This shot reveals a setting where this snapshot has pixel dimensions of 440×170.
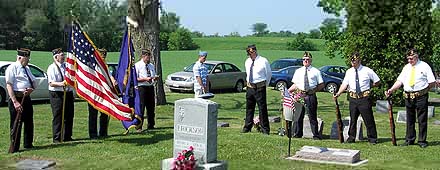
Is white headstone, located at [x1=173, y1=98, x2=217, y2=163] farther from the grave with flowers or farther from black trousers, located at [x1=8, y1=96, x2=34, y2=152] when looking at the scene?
black trousers, located at [x1=8, y1=96, x2=34, y2=152]

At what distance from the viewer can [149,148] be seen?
11.8 m

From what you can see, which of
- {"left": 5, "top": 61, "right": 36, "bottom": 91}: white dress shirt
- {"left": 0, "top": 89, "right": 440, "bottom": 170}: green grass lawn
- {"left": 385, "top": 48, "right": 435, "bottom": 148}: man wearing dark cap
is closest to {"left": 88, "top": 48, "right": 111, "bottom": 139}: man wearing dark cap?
{"left": 0, "top": 89, "right": 440, "bottom": 170}: green grass lawn

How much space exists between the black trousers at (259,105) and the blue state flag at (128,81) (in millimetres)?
2296

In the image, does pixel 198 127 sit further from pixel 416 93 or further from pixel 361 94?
pixel 416 93

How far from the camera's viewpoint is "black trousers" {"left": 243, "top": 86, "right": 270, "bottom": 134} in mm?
13250

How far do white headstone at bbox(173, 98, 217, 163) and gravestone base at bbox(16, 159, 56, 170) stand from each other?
2578mm

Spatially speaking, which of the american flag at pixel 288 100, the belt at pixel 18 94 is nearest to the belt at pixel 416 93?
Answer: the american flag at pixel 288 100

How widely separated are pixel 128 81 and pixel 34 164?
11.8 feet

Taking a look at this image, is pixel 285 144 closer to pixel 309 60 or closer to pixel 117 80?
pixel 309 60

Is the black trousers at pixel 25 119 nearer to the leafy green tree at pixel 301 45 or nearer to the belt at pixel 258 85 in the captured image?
the belt at pixel 258 85

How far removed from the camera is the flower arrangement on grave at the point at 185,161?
844 centimetres

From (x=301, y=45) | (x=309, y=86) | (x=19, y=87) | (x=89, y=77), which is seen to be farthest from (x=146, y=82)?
(x=301, y=45)

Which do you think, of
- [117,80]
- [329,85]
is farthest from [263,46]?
[117,80]

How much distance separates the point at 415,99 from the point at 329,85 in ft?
66.7
